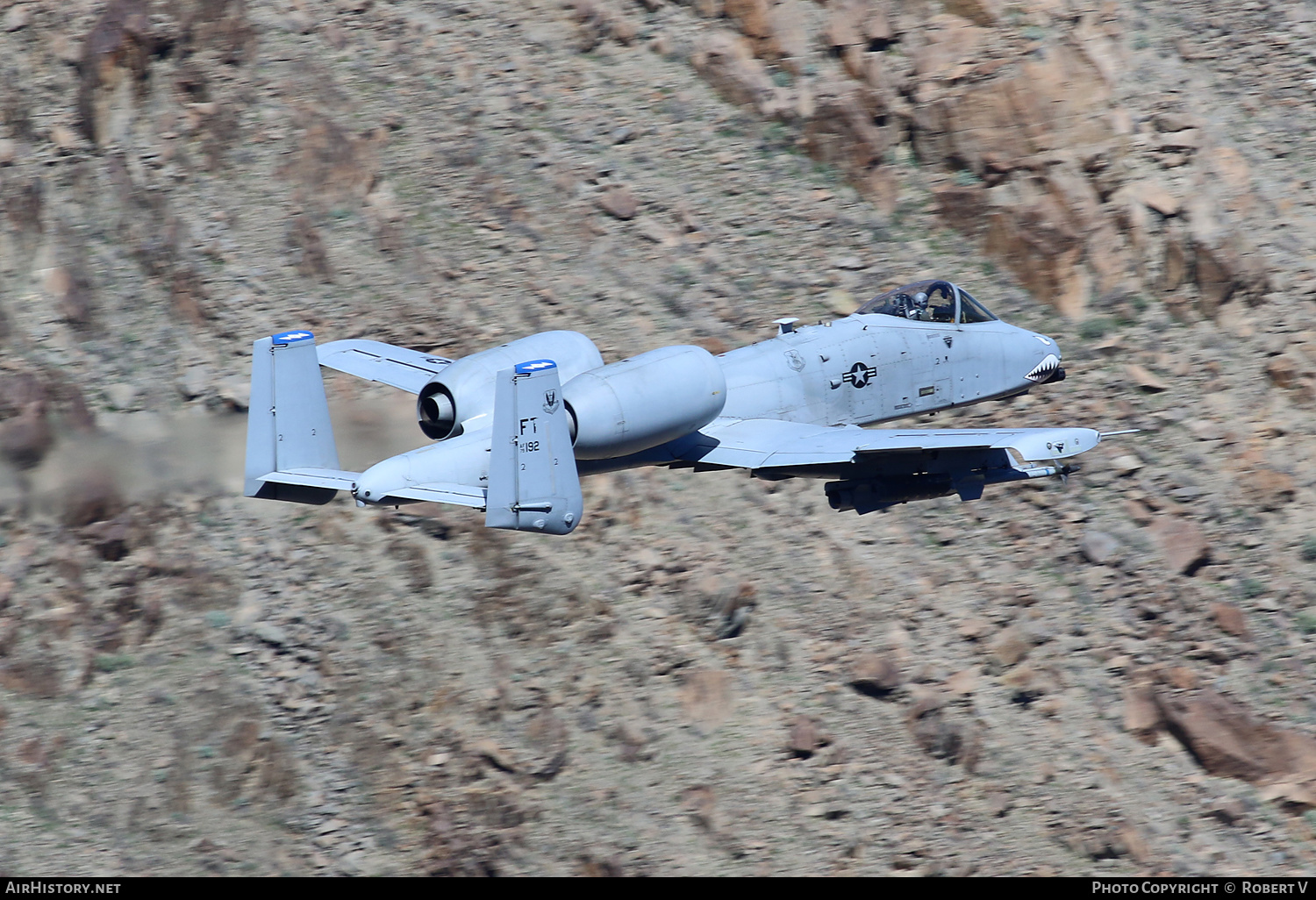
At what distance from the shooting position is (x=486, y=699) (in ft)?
83.9

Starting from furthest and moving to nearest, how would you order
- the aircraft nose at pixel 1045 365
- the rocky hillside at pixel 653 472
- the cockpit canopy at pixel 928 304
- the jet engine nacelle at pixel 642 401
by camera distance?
the rocky hillside at pixel 653 472, the aircraft nose at pixel 1045 365, the cockpit canopy at pixel 928 304, the jet engine nacelle at pixel 642 401

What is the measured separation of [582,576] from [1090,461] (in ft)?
35.0

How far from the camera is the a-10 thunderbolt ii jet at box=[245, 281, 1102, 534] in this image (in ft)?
59.2

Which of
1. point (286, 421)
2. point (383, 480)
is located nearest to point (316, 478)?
point (286, 421)

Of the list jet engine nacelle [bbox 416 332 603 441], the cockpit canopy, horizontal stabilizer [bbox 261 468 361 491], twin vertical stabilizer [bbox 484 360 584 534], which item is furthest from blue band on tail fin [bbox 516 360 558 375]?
the cockpit canopy

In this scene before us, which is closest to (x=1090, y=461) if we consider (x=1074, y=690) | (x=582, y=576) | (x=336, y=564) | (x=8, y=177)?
(x=1074, y=690)

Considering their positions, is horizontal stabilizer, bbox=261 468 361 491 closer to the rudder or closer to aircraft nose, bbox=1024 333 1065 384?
the rudder

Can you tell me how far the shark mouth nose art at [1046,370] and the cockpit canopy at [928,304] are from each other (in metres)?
1.58

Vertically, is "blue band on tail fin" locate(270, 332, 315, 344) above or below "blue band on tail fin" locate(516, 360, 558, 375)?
below

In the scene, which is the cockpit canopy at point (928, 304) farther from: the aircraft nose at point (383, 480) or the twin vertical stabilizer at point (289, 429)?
the twin vertical stabilizer at point (289, 429)

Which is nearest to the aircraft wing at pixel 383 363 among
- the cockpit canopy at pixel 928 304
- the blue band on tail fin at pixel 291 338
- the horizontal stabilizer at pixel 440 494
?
Answer: the blue band on tail fin at pixel 291 338

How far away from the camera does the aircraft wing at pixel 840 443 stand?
1998cm

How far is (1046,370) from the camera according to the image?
2516cm

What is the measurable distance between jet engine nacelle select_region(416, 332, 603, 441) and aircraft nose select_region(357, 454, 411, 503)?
Result: 6.36 feet
